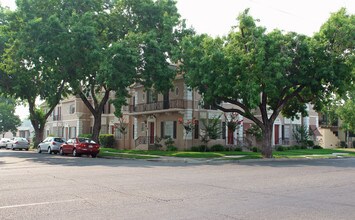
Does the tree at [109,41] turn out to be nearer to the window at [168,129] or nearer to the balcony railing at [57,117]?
the window at [168,129]

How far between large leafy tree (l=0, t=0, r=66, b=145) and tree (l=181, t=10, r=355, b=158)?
41.4 feet

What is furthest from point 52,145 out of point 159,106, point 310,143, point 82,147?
point 310,143

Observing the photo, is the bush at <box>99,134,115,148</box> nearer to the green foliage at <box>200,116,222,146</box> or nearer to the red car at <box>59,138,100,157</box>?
the green foliage at <box>200,116,222,146</box>

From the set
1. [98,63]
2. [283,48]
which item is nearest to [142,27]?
[98,63]

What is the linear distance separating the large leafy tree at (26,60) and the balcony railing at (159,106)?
7965mm

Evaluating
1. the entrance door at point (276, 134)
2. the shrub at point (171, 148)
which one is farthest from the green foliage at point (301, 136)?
the shrub at point (171, 148)

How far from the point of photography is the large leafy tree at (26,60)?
32.5 metres

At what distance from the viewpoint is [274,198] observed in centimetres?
1035

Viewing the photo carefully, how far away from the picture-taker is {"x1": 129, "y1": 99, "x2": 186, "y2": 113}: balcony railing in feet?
124

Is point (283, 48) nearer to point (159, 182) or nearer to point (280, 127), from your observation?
point (159, 182)

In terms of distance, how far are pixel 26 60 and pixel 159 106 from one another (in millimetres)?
13238

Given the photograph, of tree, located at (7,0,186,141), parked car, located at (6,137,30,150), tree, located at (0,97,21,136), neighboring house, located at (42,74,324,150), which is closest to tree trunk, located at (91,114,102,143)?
tree, located at (7,0,186,141)

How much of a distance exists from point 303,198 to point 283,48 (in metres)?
17.9

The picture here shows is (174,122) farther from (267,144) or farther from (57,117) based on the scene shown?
(57,117)
